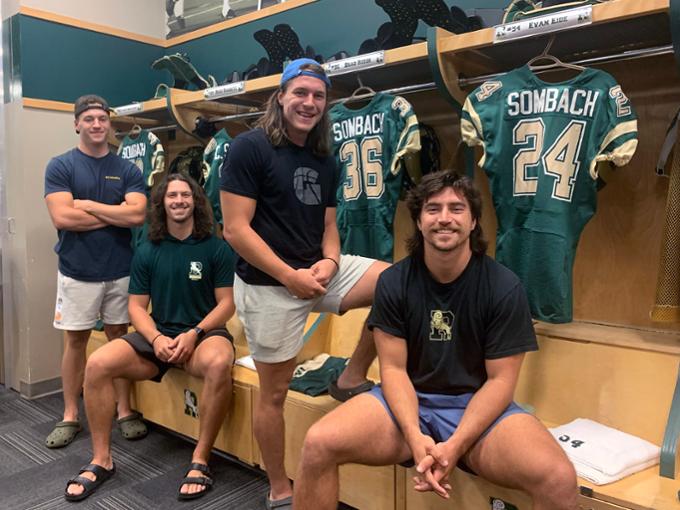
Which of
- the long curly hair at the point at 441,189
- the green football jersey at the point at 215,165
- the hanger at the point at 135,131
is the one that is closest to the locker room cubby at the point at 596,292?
the long curly hair at the point at 441,189

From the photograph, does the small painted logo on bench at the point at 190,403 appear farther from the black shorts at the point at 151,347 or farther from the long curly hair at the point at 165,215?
the long curly hair at the point at 165,215

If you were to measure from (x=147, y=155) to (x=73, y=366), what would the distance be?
133 centimetres

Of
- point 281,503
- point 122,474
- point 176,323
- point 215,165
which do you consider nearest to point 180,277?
point 176,323

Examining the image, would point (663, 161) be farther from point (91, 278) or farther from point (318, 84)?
point (91, 278)

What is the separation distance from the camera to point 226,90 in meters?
2.92

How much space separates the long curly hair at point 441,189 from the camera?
1739mm

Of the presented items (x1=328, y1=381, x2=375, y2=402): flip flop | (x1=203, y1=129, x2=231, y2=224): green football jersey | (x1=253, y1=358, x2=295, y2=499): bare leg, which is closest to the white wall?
(x1=203, y1=129, x2=231, y2=224): green football jersey

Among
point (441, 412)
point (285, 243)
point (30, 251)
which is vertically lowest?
point (441, 412)

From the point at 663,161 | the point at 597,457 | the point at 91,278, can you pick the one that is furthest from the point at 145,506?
the point at 663,161

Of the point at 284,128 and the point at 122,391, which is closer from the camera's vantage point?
the point at 284,128

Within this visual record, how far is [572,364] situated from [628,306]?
0.41 m

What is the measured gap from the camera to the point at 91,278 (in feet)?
9.30

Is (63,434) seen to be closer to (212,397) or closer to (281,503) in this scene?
(212,397)

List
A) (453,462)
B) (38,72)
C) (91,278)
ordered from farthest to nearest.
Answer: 1. (38,72)
2. (91,278)
3. (453,462)
